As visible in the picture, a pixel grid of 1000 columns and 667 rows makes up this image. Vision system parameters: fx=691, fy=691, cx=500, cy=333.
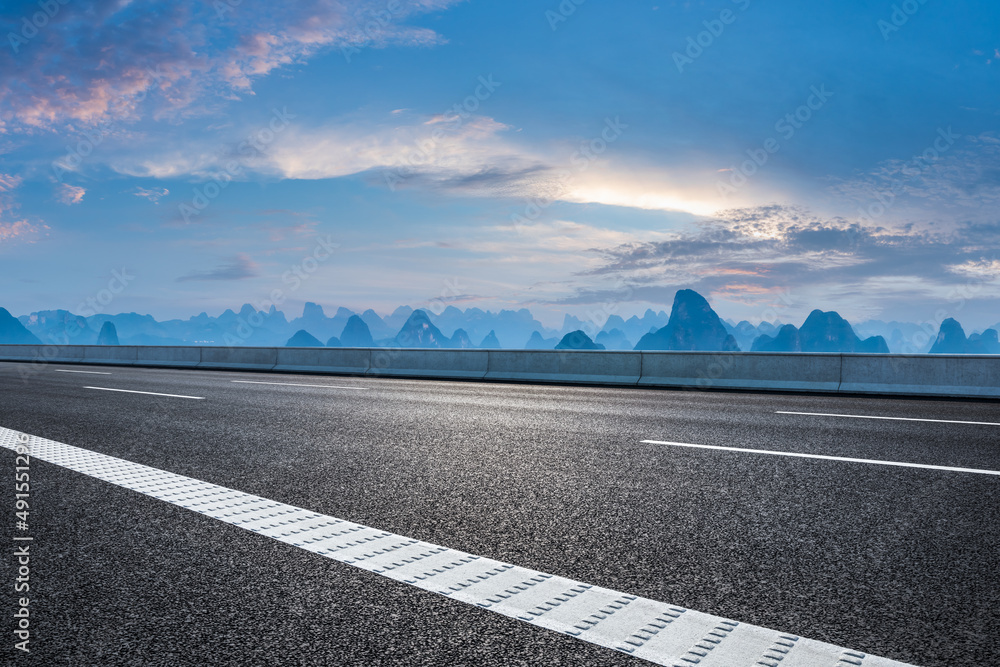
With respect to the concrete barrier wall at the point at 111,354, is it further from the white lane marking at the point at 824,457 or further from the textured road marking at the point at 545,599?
the textured road marking at the point at 545,599

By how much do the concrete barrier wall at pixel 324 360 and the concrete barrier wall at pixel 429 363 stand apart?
430mm

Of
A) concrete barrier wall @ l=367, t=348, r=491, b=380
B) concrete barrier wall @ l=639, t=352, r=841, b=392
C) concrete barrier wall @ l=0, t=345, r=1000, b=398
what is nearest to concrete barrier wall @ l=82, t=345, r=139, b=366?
concrete barrier wall @ l=0, t=345, r=1000, b=398

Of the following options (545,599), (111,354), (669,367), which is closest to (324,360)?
(669,367)

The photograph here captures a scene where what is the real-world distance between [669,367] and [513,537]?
12.6 meters

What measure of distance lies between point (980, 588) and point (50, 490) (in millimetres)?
A: 5922

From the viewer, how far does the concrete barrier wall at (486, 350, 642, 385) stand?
16438mm

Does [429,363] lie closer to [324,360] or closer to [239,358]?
[324,360]

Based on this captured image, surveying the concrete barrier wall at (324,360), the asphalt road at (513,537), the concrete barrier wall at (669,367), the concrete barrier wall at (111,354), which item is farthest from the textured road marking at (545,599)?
the concrete barrier wall at (111,354)

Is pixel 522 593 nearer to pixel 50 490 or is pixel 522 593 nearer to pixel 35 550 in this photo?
pixel 35 550

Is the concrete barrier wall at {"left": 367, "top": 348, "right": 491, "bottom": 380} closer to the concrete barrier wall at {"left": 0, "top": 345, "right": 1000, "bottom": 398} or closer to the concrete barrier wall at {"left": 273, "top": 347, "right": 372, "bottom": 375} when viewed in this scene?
the concrete barrier wall at {"left": 0, "top": 345, "right": 1000, "bottom": 398}

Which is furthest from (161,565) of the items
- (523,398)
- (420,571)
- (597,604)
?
(523,398)

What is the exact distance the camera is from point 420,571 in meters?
3.33

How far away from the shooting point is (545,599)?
2.97 m

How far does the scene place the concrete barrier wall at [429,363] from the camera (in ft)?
61.8
